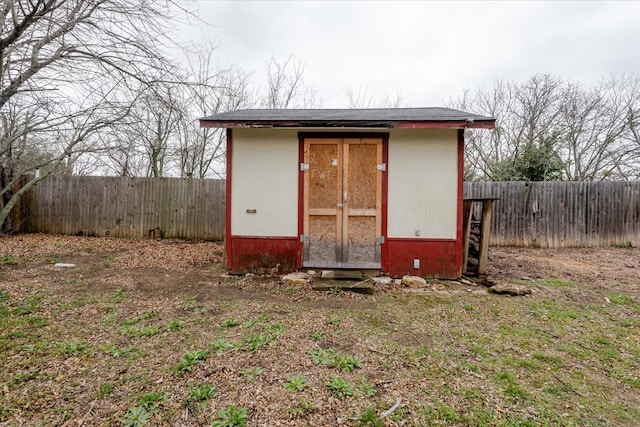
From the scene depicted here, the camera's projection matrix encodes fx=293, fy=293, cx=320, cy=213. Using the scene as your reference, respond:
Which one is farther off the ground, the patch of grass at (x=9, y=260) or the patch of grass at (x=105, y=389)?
the patch of grass at (x=9, y=260)

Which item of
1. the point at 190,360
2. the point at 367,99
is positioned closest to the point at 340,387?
the point at 190,360

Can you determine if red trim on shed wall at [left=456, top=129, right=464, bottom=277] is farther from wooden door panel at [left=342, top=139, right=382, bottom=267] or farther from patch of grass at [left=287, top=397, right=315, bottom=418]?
patch of grass at [left=287, top=397, right=315, bottom=418]

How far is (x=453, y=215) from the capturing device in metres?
4.61

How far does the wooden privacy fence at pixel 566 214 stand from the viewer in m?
7.18

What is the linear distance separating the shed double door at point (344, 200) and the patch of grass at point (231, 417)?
3069mm

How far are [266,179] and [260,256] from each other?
127 centimetres

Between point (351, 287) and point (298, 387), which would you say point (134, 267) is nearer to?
point (351, 287)

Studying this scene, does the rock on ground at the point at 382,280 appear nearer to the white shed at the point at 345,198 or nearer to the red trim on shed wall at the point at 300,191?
the white shed at the point at 345,198

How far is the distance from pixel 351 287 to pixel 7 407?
131 inches

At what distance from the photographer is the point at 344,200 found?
468 cm

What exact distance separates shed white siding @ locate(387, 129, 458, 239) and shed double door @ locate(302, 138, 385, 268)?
26 cm

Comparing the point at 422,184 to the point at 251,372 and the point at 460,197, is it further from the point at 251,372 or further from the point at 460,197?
the point at 251,372

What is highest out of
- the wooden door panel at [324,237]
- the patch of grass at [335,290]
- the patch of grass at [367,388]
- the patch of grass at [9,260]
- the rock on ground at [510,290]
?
the wooden door panel at [324,237]

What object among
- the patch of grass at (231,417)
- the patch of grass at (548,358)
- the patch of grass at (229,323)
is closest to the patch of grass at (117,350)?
the patch of grass at (229,323)
